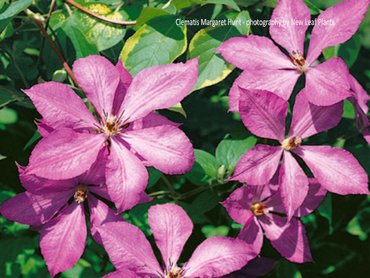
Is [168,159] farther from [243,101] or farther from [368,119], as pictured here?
[368,119]

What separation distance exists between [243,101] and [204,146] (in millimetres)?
319

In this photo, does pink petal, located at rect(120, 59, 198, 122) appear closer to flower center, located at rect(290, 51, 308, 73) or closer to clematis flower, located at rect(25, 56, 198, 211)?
clematis flower, located at rect(25, 56, 198, 211)

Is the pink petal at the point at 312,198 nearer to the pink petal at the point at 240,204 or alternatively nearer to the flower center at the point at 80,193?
the pink petal at the point at 240,204

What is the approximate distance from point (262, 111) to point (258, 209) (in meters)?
0.17

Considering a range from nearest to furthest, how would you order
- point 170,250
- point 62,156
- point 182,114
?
1. point 62,156
2. point 170,250
3. point 182,114

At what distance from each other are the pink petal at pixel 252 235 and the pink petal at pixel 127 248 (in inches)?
5.4

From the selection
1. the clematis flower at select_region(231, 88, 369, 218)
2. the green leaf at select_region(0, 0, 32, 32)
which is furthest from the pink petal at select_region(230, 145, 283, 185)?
the green leaf at select_region(0, 0, 32, 32)

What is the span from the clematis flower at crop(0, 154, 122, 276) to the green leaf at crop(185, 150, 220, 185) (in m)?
0.15

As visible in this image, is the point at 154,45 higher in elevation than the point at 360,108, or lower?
higher

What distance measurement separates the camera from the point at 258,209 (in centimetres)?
101

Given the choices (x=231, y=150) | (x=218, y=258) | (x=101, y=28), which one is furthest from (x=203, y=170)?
(x=101, y=28)

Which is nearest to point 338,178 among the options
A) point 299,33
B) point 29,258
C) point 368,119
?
point 368,119

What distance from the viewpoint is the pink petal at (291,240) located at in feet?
3.20

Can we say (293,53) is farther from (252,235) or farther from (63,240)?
(63,240)
